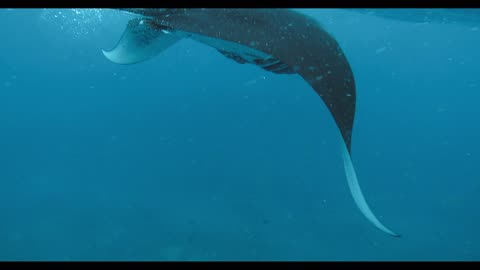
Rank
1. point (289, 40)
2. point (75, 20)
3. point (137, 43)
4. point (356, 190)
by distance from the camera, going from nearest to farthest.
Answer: point (356, 190) → point (289, 40) → point (137, 43) → point (75, 20)

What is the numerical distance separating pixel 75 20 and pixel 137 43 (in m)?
32.9

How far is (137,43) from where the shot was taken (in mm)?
3652

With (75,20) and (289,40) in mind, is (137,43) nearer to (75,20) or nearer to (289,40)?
(289,40)

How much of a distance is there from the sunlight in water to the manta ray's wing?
22873 millimetres

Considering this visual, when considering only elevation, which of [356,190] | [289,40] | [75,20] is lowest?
[356,190]

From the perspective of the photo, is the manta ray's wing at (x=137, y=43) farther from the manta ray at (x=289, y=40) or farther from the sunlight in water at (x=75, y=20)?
the sunlight in water at (x=75, y=20)

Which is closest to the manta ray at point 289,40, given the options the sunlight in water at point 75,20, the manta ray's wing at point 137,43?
the manta ray's wing at point 137,43

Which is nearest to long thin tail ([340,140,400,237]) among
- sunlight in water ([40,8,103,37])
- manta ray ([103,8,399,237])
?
manta ray ([103,8,399,237])

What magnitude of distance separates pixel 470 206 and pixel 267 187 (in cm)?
1072

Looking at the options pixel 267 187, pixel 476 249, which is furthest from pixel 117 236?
pixel 476 249

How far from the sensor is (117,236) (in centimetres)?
1305

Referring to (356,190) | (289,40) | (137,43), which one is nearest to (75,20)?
(137,43)

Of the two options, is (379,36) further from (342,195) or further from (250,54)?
(250,54)

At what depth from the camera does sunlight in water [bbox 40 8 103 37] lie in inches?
1000
